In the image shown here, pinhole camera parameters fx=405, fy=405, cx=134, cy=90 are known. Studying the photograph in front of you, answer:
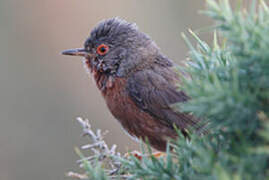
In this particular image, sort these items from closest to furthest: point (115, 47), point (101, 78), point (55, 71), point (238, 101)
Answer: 1. point (238, 101)
2. point (101, 78)
3. point (115, 47)
4. point (55, 71)

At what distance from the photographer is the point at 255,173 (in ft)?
5.07

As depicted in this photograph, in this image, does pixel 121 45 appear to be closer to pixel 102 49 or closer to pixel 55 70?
pixel 102 49

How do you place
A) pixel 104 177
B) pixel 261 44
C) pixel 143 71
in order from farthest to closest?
pixel 143 71, pixel 104 177, pixel 261 44

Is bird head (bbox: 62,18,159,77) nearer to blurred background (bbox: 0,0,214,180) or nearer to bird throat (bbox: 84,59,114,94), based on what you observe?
bird throat (bbox: 84,59,114,94)

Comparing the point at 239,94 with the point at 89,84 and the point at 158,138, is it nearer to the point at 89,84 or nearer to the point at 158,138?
the point at 158,138

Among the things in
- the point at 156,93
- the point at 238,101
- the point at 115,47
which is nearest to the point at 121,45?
the point at 115,47

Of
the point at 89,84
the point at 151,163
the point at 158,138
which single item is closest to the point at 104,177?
the point at 151,163

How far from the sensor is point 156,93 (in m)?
5.16

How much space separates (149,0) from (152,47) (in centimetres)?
532

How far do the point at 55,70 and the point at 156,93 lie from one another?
5.83 metres

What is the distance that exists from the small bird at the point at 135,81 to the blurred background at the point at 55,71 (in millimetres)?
4204

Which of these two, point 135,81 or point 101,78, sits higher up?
point 101,78

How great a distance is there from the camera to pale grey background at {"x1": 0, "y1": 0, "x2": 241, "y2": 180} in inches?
368

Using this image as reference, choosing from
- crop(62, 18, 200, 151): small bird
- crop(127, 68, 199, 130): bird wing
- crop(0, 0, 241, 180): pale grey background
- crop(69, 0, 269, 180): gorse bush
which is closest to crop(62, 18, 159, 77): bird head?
crop(62, 18, 200, 151): small bird
